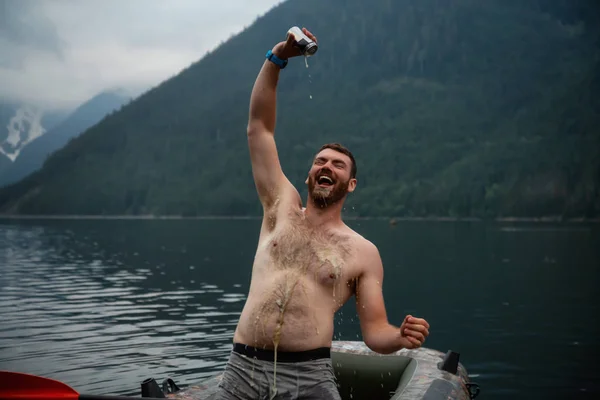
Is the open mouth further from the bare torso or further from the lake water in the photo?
the lake water

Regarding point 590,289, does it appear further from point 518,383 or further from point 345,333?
point 518,383

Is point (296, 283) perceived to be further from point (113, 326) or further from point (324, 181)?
point (113, 326)

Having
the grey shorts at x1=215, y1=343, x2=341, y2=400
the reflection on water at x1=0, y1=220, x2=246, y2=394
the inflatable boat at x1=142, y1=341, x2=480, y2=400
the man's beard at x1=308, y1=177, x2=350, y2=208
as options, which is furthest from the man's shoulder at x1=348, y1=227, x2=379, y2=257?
the reflection on water at x1=0, y1=220, x2=246, y2=394

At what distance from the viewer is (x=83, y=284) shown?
90.1 feet

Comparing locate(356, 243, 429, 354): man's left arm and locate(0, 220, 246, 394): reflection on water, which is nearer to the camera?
locate(356, 243, 429, 354): man's left arm

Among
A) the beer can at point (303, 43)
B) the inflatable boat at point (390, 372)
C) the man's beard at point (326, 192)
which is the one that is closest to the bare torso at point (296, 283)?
the man's beard at point (326, 192)

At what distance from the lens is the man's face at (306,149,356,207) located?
4949mm

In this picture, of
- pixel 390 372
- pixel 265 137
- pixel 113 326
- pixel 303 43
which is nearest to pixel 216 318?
pixel 113 326

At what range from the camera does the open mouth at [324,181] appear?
A: 494 centimetres

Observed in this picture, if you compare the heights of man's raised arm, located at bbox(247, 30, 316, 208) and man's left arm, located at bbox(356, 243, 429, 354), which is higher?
man's raised arm, located at bbox(247, 30, 316, 208)

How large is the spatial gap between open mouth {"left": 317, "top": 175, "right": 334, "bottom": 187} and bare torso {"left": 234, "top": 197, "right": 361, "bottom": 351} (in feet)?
0.87

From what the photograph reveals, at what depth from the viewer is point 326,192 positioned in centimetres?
496

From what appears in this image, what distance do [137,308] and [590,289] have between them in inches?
680

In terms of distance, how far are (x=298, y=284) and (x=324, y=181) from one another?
0.77m
